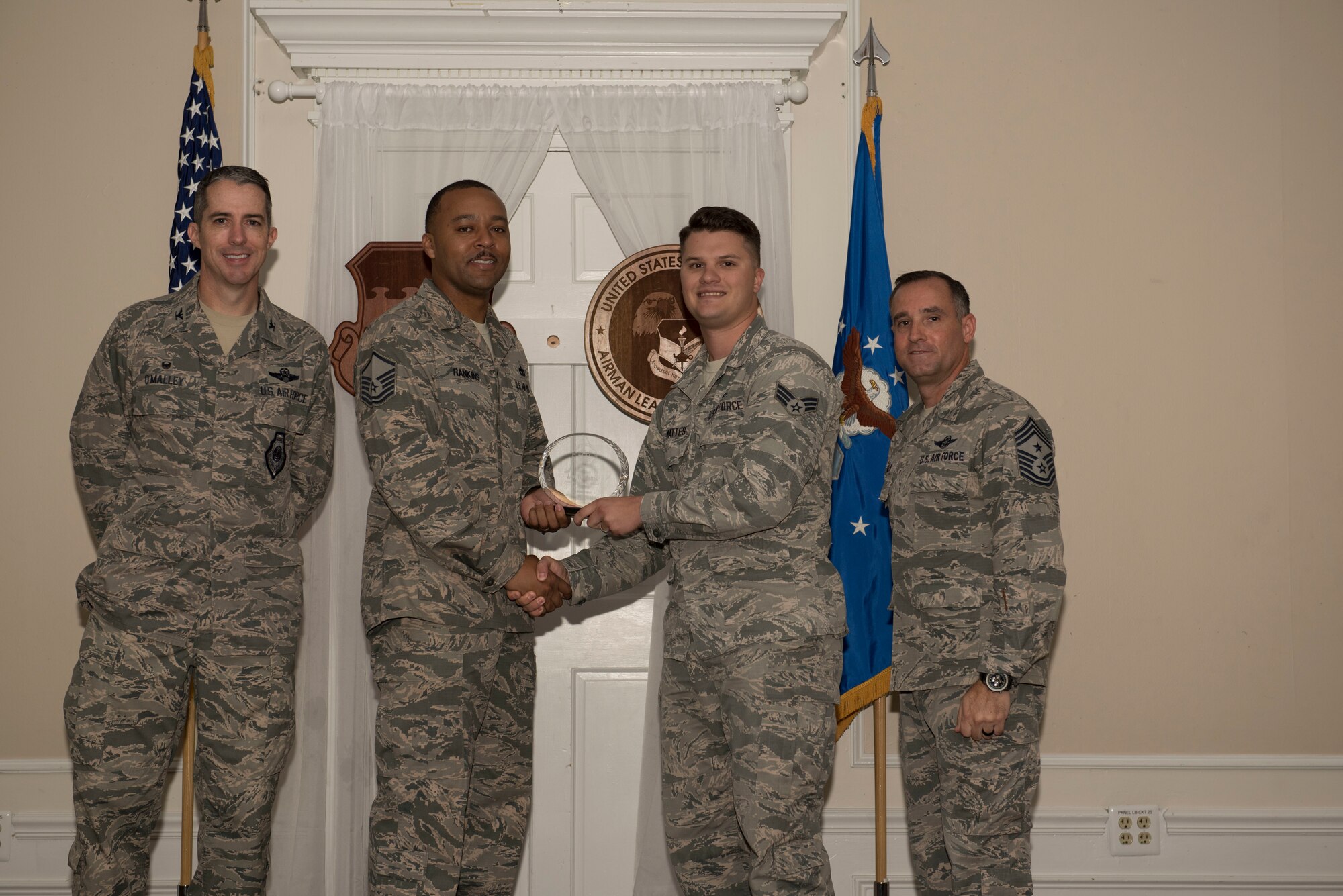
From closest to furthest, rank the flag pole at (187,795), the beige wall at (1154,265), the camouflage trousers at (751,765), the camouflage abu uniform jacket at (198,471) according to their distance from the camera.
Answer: the camouflage trousers at (751,765) < the camouflage abu uniform jacket at (198,471) < the flag pole at (187,795) < the beige wall at (1154,265)

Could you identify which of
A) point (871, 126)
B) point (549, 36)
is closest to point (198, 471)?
point (549, 36)

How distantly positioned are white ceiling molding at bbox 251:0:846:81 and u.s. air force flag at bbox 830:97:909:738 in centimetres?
49

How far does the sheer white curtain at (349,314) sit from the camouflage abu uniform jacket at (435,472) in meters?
0.82

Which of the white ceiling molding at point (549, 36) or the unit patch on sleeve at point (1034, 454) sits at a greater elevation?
the white ceiling molding at point (549, 36)

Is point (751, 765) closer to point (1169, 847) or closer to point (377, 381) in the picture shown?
point (377, 381)

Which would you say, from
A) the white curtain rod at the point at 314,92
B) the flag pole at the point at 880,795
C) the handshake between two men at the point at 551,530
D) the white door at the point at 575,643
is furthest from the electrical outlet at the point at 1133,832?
the white curtain rod at the point at 314,92

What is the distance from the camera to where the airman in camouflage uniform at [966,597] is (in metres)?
2.60

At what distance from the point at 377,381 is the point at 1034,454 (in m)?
1.64

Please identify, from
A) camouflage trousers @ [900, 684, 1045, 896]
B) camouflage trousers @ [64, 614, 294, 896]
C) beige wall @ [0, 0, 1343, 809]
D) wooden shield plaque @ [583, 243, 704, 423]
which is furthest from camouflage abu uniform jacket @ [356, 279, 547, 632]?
beige wall @ [0, 0, 1343, 809]

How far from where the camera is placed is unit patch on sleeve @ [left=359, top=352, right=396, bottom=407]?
2670 millimetres

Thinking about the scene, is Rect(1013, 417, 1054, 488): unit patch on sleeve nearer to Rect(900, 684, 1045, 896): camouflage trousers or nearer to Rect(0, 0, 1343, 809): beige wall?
Rect(900, 684, 1045, 896): camouflage trousers

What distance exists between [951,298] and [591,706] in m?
1.86

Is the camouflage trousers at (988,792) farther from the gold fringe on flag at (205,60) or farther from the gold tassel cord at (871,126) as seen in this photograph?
the gold fringe on flag at (205,60)

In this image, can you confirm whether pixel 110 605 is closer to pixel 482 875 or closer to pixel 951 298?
pixel 482 875
